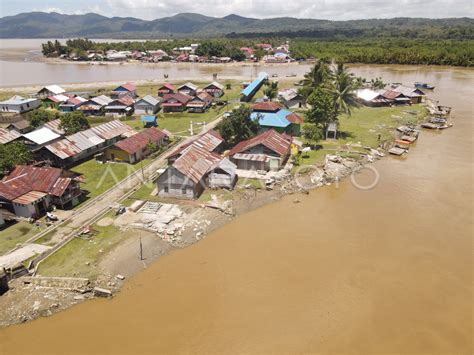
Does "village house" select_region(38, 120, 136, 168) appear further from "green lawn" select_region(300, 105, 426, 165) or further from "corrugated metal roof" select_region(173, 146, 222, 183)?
"green lawn" select_region(300, 105, 426, 165)

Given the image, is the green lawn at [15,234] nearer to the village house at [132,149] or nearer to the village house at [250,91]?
the village house at [132,149]

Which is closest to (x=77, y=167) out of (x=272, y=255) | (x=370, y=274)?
(x=272, y=255)

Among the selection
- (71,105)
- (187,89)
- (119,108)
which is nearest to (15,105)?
(71,105)

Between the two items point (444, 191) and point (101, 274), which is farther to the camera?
point (444, 191)

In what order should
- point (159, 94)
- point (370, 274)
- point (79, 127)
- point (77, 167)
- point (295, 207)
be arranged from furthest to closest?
point (159, 94), point (79, 127), point (77, 167), point (295, 207), point (370, 274)

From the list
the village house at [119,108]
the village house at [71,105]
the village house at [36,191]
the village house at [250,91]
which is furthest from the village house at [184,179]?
the village house at [250,91]

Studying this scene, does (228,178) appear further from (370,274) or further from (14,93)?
(14,93)

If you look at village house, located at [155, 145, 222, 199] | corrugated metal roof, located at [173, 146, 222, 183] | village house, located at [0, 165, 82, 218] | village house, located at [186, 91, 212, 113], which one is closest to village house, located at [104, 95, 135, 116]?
village house, located at [186, 91, 212, 113]
